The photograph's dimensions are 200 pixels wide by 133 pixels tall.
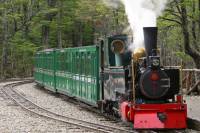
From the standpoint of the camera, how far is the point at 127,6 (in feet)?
45.5

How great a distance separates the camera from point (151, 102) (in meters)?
12.1

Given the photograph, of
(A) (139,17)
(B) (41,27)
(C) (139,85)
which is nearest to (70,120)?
(C) (139,85)

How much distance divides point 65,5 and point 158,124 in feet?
144

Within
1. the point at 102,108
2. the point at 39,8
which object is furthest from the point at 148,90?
the point at 39,8

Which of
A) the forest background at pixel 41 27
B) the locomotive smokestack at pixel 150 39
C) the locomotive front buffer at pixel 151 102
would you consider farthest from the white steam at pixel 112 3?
the locomotive smokestack at pixel 150 39

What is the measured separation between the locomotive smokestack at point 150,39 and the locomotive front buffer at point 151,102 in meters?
0.14

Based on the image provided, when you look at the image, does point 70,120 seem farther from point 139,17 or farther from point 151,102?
point 139,17

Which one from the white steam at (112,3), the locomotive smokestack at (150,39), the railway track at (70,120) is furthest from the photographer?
the white steam at (112,3)

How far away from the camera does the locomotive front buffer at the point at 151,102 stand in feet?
38.4

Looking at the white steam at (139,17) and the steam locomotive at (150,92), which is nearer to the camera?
the steam locomotive at (150,92)

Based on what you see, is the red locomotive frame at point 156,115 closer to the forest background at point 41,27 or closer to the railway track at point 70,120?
the railway track at point 70,120

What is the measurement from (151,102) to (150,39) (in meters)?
1.72

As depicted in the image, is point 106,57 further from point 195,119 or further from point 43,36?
point 43,36

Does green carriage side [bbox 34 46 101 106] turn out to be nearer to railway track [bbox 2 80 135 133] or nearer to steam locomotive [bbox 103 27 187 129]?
railway track [bbox 2 80 135 133]
